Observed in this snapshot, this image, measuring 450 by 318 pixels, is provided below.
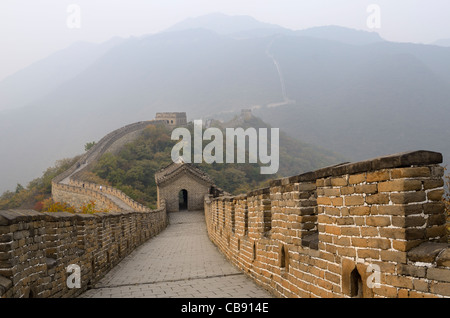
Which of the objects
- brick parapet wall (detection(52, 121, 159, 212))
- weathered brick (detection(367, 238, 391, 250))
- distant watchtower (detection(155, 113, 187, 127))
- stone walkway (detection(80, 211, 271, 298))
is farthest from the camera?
distant watchtower (detection(155, 113, 187, 127))

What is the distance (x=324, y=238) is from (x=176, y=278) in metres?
4.60

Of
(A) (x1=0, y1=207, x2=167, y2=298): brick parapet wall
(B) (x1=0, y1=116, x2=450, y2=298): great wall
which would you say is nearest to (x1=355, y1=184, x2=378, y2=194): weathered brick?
(B) (x1=0, y1=116, x2=450, y2=298): great wall

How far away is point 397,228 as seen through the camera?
3.45 metres

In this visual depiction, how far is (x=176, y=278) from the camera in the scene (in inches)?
340

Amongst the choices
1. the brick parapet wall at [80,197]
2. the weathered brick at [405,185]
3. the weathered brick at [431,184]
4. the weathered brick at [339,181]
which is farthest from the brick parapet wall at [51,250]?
the brick parapet wall at [80,197]

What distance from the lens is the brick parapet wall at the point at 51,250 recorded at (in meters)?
4.50

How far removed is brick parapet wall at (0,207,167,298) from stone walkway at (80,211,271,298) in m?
0.40

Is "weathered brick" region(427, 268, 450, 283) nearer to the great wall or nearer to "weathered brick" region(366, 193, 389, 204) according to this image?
the great wall

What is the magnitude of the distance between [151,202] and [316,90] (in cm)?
12840

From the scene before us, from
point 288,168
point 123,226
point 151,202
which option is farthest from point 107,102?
point 123,226

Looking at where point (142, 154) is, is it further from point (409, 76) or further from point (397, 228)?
point (409, 76)

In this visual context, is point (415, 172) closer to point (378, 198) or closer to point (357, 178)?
point (378, 198)

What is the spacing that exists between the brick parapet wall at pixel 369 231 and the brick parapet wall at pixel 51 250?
2.90 metres

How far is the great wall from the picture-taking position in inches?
134
